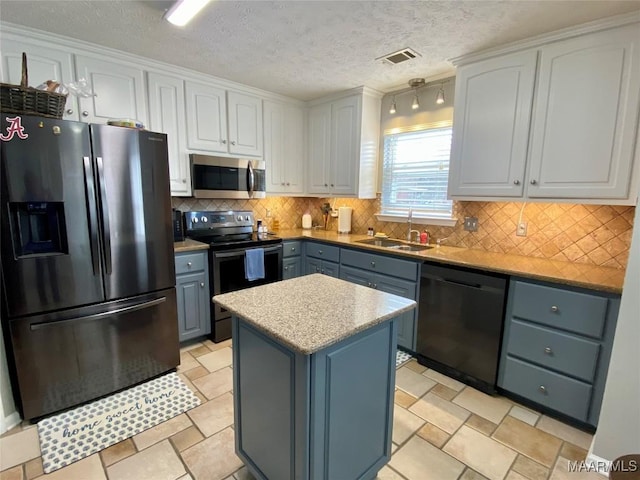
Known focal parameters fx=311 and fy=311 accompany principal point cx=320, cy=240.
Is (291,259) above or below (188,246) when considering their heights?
below

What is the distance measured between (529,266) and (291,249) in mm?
2215

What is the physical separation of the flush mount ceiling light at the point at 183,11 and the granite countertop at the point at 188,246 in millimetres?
1586

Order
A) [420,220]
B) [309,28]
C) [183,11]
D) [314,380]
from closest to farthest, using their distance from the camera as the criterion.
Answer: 1. [314,380]
2. [183,11]
3. [309,28]
4. [420,220]

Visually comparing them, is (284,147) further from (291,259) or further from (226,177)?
(291,259)

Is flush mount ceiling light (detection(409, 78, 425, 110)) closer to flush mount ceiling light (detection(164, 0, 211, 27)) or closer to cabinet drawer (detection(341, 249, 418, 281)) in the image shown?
cabinet drawer (detection(341, 249, 418, 281))

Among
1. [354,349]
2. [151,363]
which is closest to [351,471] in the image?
[354,349]

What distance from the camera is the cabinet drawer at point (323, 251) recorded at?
10.6ft

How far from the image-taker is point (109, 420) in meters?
1.96

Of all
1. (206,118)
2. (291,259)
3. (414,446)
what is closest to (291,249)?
(291,259)

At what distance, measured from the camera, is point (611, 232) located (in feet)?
7.11

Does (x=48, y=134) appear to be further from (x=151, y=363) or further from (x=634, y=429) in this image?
(x=634, y=429)

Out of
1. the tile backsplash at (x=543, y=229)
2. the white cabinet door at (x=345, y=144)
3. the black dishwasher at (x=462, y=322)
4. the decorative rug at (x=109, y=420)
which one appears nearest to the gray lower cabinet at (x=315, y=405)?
the decorative rug at (x=109, y=420)

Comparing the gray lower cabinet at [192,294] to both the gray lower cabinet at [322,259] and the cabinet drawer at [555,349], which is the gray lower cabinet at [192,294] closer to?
the gray lower cabinet at [322,259]

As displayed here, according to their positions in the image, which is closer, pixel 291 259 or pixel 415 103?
pixel 415 103
